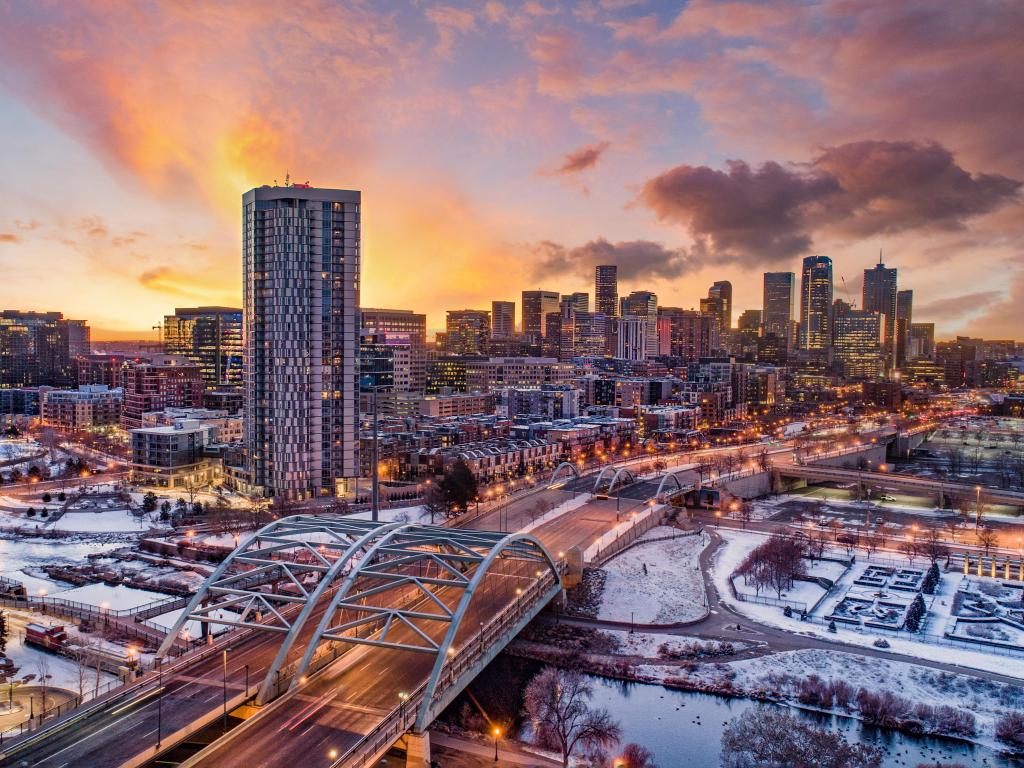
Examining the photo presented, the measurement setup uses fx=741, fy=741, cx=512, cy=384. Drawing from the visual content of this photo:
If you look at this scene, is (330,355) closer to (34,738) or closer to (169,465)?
(169,465)

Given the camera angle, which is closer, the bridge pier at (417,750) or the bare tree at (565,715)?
the bridge pier at (417,750)

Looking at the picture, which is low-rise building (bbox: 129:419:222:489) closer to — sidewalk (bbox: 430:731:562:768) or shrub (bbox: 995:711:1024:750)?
sidewalk (bbox: 430:731:562:768)

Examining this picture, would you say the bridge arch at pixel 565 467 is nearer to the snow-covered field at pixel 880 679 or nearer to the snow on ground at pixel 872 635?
the snow on ground at pixel 872 635

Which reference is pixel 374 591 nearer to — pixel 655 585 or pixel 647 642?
pixel 647 642

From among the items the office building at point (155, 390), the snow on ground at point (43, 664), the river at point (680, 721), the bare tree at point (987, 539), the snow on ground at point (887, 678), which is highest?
the office building at point (155, 390)

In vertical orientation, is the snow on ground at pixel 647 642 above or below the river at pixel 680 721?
above

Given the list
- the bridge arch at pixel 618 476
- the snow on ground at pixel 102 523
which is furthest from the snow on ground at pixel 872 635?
the snow on ground at pixel 102 523
